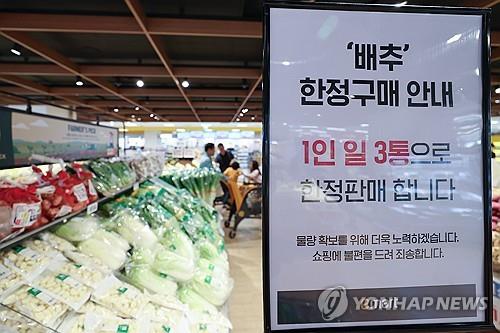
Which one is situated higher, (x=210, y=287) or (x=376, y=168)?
(x=376, y=168)

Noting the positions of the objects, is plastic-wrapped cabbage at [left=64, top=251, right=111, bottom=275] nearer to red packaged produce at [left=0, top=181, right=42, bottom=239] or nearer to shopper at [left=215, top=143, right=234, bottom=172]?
red packaged produce at [left=0, top=181, right=42, bottom=239]

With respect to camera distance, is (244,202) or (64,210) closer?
(64,210)

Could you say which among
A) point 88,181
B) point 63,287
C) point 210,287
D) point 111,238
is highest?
point 88,181

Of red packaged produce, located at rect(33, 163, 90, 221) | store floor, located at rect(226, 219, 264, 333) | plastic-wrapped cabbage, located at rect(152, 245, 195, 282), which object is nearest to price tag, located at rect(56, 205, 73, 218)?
red packaged produce, located at rect(33, 163, 90, 221)

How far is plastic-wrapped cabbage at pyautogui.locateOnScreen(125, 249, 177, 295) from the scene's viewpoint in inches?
86.7

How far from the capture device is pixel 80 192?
85.1 inches

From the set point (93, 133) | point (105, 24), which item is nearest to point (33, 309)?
point (93, 133)

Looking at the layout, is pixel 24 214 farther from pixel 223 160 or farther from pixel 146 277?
pixel 223 160

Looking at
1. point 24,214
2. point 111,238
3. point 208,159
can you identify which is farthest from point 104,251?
point 208,159

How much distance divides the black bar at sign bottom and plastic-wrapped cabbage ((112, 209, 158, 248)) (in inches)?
70.2

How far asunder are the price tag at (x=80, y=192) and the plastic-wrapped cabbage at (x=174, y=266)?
0.59 m

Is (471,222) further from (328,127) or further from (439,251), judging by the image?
(328,127)

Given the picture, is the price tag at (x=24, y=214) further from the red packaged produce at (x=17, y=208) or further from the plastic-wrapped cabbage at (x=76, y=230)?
the plastic-wrapped cabbage at (x=76, y=230)

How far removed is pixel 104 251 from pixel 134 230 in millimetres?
353
